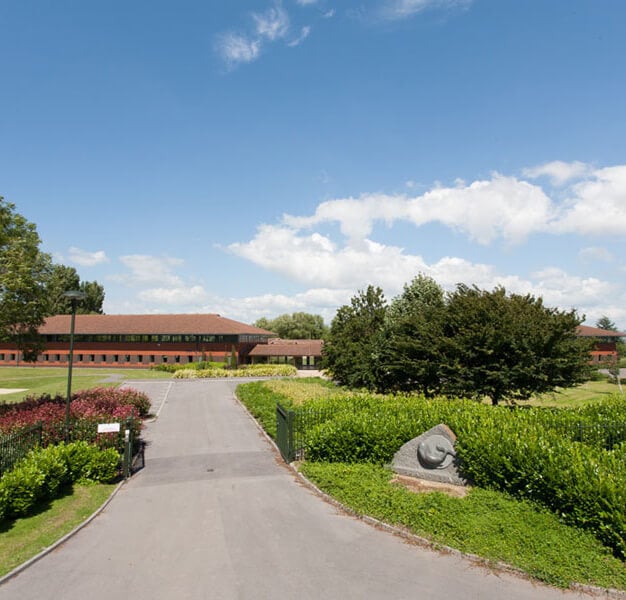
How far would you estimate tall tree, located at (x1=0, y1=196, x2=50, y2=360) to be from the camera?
17953mm

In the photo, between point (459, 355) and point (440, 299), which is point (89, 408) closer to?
point (459, 355)

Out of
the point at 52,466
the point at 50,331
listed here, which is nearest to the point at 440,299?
the point at 52,466

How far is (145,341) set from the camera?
6128 centimetres

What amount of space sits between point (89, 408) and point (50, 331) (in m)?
54.5

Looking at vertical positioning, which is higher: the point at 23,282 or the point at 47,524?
the point at 23,282

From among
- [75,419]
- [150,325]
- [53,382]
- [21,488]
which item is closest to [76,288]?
[150,325]

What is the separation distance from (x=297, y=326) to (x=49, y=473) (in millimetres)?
89615

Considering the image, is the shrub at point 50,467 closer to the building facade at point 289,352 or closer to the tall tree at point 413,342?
the tall tree at point 413,342

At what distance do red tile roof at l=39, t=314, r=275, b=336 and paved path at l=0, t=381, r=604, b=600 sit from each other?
47529mm

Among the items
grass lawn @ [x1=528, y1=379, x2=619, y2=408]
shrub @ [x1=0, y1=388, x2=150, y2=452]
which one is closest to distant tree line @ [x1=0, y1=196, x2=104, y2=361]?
shrub @ [x1=0, y1=388, x2=150, y2=452]

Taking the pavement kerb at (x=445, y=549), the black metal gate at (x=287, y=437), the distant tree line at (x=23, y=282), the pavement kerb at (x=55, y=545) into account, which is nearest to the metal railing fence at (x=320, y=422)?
the black metal gate at (x=287, y=437)

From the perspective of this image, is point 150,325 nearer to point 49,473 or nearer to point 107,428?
point 107,428

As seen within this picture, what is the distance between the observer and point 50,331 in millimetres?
63750

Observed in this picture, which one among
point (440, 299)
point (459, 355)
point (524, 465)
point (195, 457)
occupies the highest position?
point (440, 299)
